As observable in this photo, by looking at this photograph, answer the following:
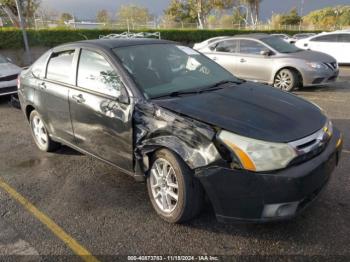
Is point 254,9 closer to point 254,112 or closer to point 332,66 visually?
point 332,66

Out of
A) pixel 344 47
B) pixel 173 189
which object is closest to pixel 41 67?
pixel 173 189


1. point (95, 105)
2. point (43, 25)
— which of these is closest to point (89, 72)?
point (95, 105)

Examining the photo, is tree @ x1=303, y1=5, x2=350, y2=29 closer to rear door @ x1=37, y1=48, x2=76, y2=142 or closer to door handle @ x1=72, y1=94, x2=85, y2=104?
rear door @ x1=37, y1=48, x2=76, y2=142

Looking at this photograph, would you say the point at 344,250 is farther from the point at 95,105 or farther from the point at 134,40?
the point at 134,40

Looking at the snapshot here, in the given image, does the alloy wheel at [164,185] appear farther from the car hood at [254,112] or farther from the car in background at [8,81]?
the car in background at [8,81]

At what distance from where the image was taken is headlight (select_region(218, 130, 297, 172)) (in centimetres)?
227

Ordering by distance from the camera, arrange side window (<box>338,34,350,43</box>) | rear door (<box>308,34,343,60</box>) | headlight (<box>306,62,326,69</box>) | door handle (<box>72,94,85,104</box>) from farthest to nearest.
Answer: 1. rear door (<box>308,34,343,60</box>)
2. side window (<box>338,34,350,43</box>)
3. headlight (<box>306,62,326,69</box>)
4. door handle (<box>72,94,85,104</box>)

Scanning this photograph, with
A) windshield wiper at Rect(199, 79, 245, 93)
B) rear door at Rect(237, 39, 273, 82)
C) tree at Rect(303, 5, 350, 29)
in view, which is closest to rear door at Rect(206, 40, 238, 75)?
rear door at Rect(237, 39, 273, 82)

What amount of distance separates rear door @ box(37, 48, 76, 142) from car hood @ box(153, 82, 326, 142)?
4.75ft

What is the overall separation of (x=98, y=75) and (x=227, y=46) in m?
6.38

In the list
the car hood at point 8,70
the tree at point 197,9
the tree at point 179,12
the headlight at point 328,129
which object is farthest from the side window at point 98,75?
the tree at point 179,12

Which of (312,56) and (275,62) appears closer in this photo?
(275,62)

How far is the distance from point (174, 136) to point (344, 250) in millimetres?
1595

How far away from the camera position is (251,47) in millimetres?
8484
